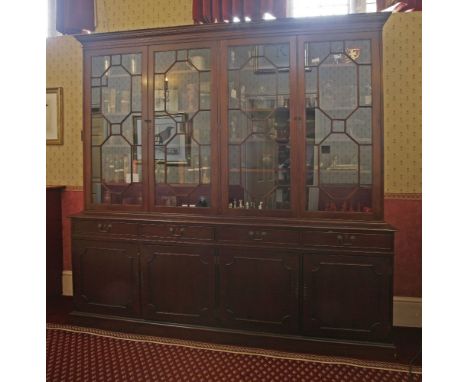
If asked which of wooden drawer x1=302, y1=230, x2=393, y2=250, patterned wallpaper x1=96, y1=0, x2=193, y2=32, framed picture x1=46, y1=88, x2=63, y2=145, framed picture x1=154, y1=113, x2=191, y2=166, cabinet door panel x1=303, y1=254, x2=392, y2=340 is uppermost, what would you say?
patterned wallpaper x1=96, y1=0, x2=193, y2=32

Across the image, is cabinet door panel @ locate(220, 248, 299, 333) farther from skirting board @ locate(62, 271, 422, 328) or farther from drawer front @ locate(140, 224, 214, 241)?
skirting board @ locate(62, 271, 422, 328)

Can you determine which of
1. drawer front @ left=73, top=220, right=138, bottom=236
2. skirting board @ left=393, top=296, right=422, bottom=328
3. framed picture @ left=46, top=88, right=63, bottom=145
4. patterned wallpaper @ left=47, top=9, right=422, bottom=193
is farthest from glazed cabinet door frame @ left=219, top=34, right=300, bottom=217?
framed picture @ left=46, top=88, right=63, bottom=145

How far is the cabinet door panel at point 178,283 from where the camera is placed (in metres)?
3.09

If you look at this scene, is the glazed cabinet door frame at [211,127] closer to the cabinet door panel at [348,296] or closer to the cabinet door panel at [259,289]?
the cabinet door panel at [259,289]

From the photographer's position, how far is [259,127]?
307 cm

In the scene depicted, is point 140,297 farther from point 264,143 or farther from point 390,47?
point 390,47

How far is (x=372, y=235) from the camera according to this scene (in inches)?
110

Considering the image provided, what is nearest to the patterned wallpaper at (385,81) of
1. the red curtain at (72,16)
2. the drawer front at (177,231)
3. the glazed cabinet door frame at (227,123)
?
the red curtain at (72,16)

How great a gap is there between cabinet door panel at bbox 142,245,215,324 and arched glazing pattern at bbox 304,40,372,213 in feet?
3.11

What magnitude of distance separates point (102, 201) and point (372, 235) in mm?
2190

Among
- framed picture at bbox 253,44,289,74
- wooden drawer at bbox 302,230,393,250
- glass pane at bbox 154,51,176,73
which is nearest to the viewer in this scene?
wooden drawer at bbox 302,230,393,250

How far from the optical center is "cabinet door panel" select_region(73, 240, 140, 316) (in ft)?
10.7

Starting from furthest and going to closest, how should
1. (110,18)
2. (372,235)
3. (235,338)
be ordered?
(110,18), (235,338), (372,235)
